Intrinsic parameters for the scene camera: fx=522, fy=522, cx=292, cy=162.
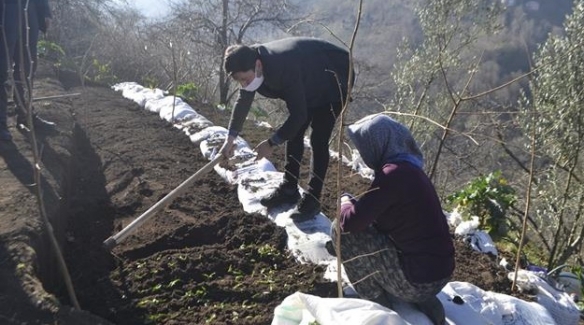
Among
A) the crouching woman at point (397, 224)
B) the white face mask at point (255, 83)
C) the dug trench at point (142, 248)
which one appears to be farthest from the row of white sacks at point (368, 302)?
the white face mask at point (255, 83)

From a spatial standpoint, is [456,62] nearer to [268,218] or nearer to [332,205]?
[332,205]

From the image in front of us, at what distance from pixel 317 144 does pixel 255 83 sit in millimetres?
654

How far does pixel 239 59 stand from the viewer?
3.16m

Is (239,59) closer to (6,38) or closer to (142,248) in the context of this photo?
(142,248)

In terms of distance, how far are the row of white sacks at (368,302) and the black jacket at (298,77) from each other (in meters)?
0.78

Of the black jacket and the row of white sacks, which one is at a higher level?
the black jacket

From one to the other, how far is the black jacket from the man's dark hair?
0.12 m

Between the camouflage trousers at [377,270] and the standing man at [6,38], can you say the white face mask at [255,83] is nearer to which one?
the camouflage trousers at [377,270]

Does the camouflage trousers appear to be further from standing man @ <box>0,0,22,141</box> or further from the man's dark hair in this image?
standing man @ <box>0,0,22,141</box>

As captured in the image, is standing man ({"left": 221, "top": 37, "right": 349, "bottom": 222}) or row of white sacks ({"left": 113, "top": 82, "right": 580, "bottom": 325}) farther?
standing man ({"left": 221, "top": 37, "right": 349, "bottom": 222})

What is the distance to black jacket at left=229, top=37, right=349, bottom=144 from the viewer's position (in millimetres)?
3320

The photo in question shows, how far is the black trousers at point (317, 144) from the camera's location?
144 inches

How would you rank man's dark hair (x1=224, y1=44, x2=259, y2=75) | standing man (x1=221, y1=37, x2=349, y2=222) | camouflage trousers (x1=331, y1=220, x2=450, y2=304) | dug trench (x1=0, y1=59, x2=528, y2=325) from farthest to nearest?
standing man (x1=221, y1=37, x2=349, y2=222)
man's dark hair (x1=224, y1=44, x2=259, y2=75)
dug trench (x1=0, y1=59, x2=528, y2=325)
camouflage trousers (x1=331, y1=220, x2=450, y2=304)

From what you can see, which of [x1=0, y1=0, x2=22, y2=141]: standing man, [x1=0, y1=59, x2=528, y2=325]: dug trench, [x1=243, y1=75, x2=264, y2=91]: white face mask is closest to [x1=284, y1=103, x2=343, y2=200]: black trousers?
[x1=0, y1=59, x2=528, y2=325]: dug trench
